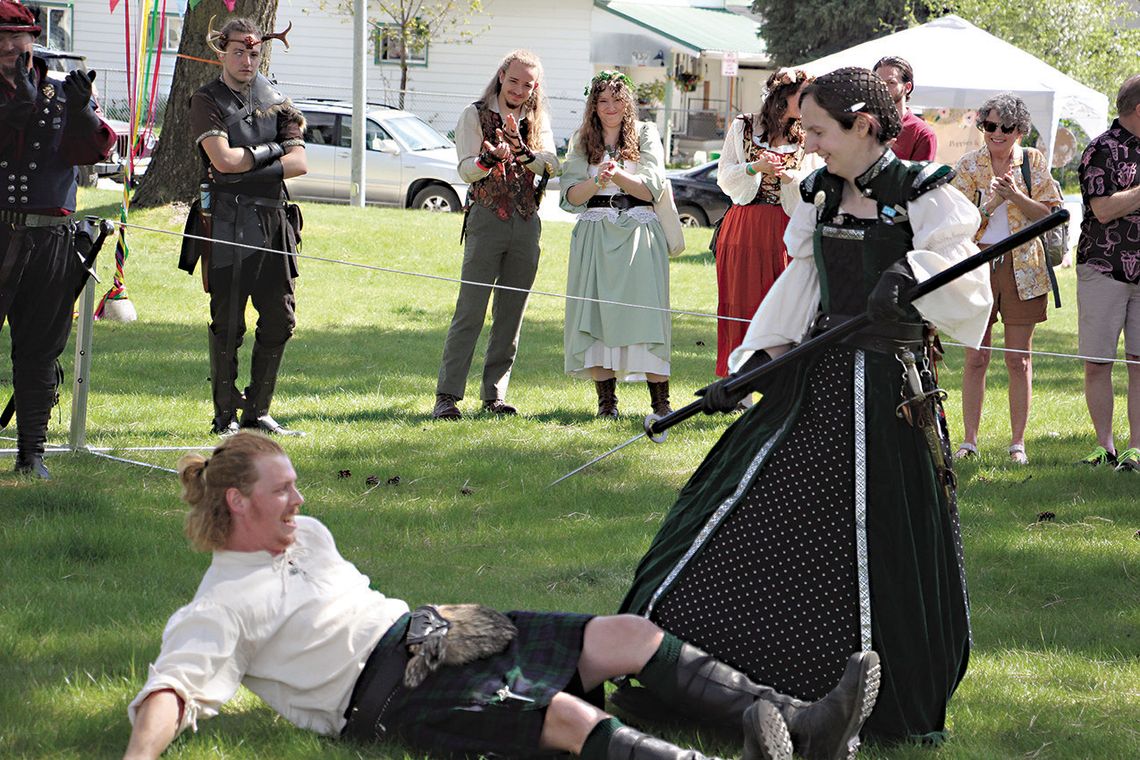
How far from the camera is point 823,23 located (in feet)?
114

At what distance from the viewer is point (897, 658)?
3.64 metres

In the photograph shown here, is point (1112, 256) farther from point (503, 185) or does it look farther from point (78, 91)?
point (78, 91)

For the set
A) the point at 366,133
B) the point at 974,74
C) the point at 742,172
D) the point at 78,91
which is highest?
the point at 974,74

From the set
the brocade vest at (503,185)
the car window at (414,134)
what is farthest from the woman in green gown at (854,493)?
the car window at (414,134)

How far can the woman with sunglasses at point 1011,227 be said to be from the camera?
717 centimetres

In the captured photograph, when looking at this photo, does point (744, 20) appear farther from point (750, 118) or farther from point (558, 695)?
point (558, 695)

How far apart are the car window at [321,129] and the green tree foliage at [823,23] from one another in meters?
17.3

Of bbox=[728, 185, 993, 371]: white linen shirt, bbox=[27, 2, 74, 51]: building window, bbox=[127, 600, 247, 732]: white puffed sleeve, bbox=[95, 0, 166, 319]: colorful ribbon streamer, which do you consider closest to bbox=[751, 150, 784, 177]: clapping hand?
bbox=[95, 0, 166, 319]: colorful ribbon streamer

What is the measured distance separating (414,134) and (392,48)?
15.6 metres

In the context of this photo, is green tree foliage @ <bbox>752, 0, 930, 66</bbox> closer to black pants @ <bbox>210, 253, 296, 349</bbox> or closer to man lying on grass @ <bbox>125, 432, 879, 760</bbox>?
black pants @ <bbox>210, 253, 296, 349</bbox>

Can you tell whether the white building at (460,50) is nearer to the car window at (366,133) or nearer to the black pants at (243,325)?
the car window at (366,133)

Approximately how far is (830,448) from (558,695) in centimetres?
99

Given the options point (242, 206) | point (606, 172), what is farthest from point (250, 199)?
point (606, 172)

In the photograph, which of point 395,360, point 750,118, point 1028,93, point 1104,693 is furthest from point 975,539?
point 1028,93
